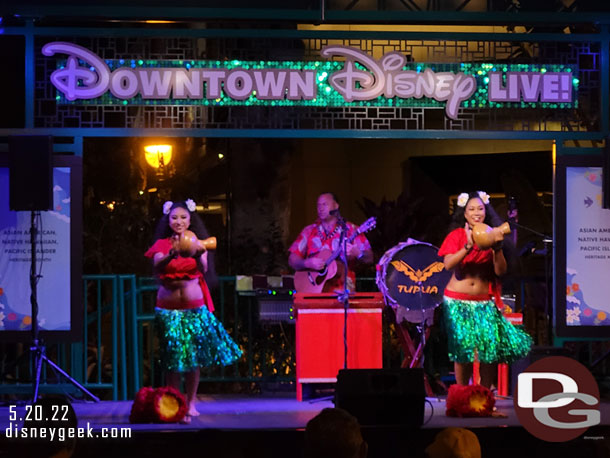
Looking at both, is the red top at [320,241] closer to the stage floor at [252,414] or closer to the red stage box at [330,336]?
the red stage box at [330,336]

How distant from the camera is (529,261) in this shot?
12141 millimetres

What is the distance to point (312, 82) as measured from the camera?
8.23 meters

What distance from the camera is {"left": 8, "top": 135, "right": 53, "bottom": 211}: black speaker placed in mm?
7652

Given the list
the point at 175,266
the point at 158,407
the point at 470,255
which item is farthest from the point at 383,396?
the point at 175,266

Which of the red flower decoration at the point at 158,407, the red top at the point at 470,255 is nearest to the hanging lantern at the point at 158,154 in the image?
the red top at the point at 470,255

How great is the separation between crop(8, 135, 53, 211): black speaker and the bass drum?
112 inches

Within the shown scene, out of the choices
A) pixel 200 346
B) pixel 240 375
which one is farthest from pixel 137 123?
pixel 200 346

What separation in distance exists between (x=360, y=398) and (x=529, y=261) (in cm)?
571

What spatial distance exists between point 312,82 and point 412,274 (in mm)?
1829

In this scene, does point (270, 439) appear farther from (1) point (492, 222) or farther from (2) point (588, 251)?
(2) point (588, 251)

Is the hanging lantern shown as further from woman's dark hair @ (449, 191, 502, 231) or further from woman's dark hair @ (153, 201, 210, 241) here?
woman's dark hair @ (449, 191, 502, 231)

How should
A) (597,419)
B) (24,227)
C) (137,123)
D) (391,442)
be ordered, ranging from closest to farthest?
(391,442) < (597,419) < (24,227) < (137,123)

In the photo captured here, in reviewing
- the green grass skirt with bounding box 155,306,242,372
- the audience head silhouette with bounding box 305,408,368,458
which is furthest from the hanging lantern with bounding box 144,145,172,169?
the audience head silhouette with bounding box 305,408,368,458

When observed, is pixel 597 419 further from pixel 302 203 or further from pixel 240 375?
pixel 302 203
